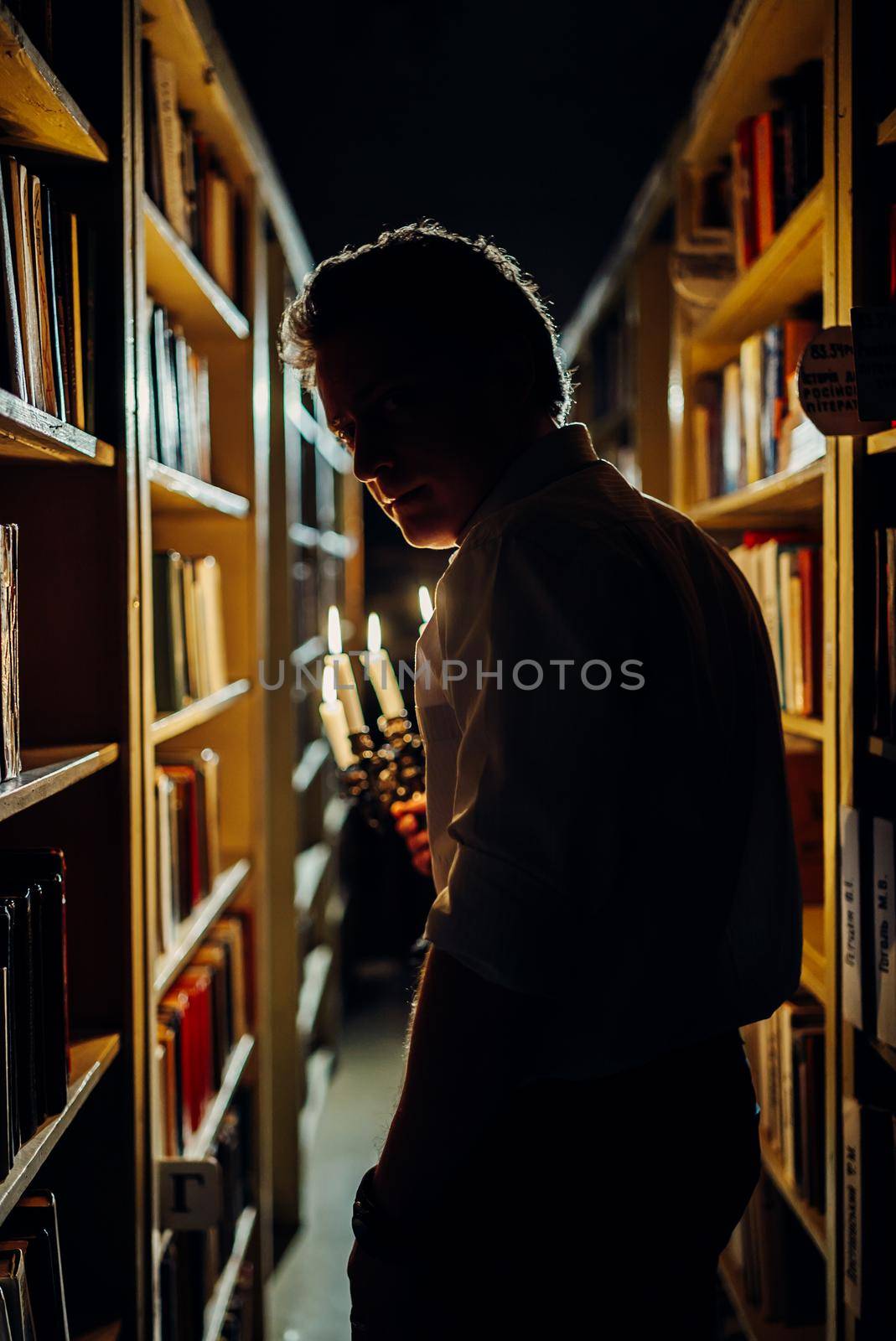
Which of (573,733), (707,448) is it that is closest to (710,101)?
(707,448)

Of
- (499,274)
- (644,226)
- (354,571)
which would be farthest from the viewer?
(354,571)

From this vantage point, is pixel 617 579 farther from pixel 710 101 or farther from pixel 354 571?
pixel 354 571

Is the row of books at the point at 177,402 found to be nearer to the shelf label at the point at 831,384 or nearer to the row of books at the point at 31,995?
the row of books at the point at 31,995

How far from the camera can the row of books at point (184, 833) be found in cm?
158

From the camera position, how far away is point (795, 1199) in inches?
61.5

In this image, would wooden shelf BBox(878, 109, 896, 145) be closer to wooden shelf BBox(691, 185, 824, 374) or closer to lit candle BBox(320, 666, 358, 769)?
wooden shelf BBox(691, 185, 824, 374)

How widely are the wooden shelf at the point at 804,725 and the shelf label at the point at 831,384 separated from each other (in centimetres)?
45

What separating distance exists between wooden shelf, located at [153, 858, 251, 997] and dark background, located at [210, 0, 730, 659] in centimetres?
253

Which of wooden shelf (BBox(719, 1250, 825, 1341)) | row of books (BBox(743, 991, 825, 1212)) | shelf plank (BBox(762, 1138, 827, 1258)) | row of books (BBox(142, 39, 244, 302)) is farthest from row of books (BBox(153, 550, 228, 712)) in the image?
wooden shelf (BBox(719, 1250, 825, 1341))

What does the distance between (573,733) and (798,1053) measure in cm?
112

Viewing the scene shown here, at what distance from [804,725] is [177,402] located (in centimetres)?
121

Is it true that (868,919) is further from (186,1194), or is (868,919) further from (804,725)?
(186,1194)

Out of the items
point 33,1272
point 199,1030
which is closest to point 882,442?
point 33,1272

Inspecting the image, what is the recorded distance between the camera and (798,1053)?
1.61m
